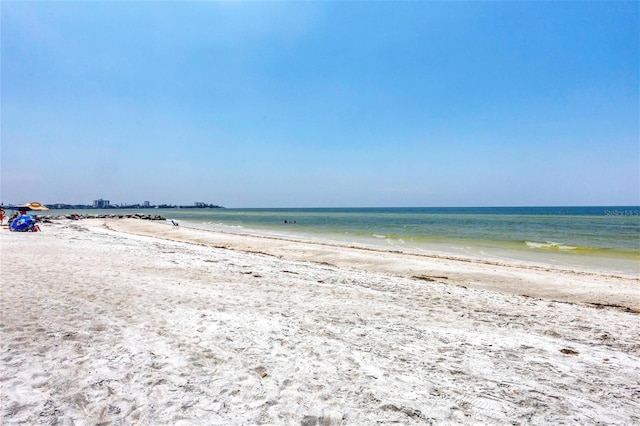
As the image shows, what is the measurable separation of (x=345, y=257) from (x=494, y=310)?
9.46 m

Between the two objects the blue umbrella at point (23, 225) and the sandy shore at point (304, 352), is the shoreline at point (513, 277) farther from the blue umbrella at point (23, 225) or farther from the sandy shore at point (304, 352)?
the blue umbrella at point (23, 225)

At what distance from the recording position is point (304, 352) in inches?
210

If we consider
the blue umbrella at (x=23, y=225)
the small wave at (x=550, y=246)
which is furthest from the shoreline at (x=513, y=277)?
the blue umbrella at (x=23, y=225)

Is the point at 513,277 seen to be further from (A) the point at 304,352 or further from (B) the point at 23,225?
(B) the point at 23,225

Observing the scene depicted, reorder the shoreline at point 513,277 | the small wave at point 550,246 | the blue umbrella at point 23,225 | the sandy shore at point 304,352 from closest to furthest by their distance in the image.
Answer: the sandy shore at point 304,352 → the shoreline at point 513,277 → the small wave at point 550,246 → the blue umbrella at point 23,225

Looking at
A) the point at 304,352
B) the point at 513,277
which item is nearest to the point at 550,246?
the point at 513,277

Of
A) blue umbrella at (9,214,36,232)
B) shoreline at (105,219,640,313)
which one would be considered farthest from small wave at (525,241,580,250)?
blue umbrella at (9,214,36,232)

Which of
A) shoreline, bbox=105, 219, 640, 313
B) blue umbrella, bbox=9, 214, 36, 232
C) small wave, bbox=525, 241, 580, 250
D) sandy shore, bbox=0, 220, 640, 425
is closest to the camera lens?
sandy shore, bbox=0, 220, 640, 425

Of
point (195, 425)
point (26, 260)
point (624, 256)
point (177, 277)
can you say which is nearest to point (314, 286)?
point (177, 277)

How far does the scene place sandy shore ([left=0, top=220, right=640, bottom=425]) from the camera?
3879 mm

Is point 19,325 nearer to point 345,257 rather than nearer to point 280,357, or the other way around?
point 280,357

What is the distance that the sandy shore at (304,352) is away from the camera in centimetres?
388

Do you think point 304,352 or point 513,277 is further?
point 513,277

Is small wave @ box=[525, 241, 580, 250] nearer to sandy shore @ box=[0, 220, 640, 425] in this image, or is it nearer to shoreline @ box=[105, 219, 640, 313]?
shoreline @ box=[105, 219, 640, 313]
